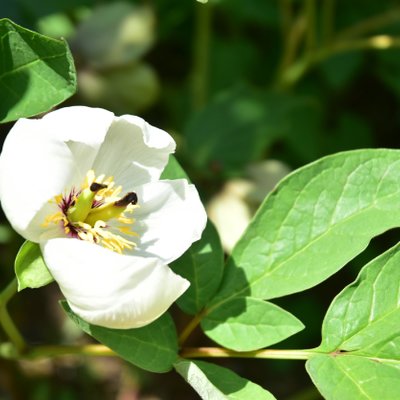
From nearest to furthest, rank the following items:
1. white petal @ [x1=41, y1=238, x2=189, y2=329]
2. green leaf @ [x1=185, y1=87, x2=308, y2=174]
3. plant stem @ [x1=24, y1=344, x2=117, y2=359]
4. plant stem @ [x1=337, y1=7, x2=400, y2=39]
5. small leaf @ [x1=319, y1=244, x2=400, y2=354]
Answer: white petal @ [x1=41, y1=238, x2=189, y2=329], small leaf @ [x1=319, y1=244, x2=400, y2=354], plant stem @ [x1=24, y1=344, x2=117, y2=359], green leaf @ [x1=185, y1=87, x2=308, y2=174], plant stem @ [x1=337, y1=7, x2=400, y2=39]

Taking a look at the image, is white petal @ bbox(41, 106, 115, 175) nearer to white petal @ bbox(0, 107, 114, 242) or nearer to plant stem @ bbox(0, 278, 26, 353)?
white petal @ bbox(0, 107, 114, 242)

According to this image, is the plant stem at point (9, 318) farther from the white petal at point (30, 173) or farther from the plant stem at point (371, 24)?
the plant stem at point (371, 24)

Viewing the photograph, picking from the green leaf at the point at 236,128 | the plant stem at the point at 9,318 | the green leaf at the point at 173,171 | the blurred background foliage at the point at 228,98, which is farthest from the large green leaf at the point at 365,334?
the green leaf at the point at 236,128

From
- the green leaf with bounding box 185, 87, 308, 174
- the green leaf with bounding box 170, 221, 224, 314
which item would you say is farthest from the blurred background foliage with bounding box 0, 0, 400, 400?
the green leaf with bounding box 170, 221, 224, 314

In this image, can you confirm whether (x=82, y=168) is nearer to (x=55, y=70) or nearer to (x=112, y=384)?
(x=55, y=70)

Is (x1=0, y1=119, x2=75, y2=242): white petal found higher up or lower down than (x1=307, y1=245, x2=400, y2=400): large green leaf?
higher up

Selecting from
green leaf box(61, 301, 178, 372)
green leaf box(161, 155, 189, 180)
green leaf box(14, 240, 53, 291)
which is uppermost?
green leaf box(161, 155, 189, 180)

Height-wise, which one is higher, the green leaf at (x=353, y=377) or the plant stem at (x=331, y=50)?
the green leaf at (x=353, y=377)
